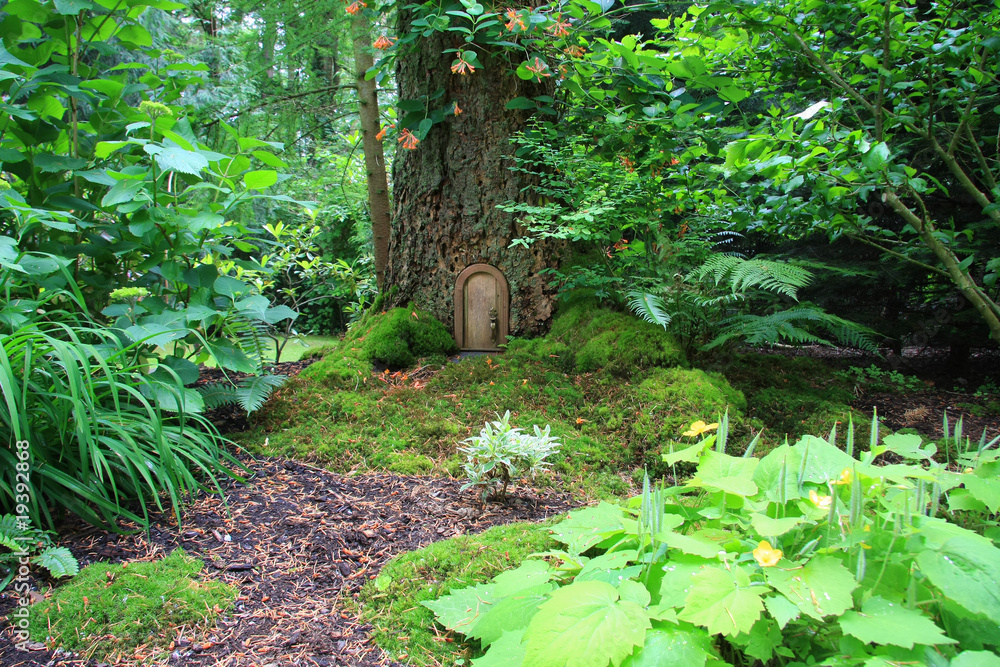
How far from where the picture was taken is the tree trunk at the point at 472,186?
12.3 feet

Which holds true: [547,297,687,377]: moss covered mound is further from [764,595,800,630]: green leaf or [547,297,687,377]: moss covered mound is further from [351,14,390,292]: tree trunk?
[764,595,800,630]: green leaf

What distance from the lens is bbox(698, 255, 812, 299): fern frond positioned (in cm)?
263

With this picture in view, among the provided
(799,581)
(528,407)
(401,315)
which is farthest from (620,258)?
(799,581)

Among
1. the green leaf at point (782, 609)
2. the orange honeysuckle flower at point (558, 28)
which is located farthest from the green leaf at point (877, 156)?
the orange honeysuckle flower at point (558, 28)

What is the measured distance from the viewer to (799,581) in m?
0.88

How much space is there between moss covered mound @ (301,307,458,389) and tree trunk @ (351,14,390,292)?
591 millimetres

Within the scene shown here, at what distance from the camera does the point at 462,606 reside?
1371 mm

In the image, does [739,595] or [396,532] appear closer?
[739,595]

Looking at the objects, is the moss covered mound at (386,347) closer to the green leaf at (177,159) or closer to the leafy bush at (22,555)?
the green leaf at (177,159)

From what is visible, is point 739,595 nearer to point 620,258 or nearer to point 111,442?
point 111,442

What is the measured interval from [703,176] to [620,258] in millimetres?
720

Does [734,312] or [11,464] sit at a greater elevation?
[734,312]

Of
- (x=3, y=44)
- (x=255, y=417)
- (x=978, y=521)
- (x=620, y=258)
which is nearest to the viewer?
(x=978, y=521)

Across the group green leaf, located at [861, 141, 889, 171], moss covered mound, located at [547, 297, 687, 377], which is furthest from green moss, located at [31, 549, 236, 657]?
green leaf, located at [861, 141, 889, 171]
